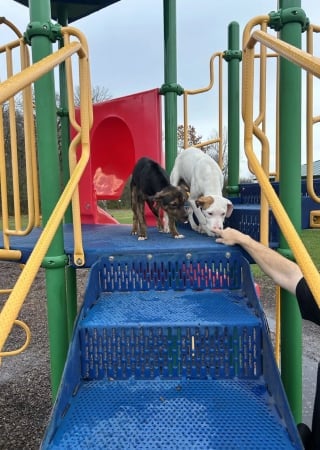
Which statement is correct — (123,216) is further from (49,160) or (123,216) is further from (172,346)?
(172,346)

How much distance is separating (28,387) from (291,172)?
354 centimetres

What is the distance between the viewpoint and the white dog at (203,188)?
3.07 m

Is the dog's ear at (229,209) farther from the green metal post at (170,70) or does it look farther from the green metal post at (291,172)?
the green metal post at (170,70)

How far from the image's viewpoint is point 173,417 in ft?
4.94

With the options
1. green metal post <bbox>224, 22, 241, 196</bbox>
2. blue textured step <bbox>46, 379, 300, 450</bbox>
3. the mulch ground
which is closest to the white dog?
green metal post <bbox>224, 22, 241, 196</bbox>

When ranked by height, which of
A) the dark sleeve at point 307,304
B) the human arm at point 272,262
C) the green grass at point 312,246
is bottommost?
the green grass at point 312,246

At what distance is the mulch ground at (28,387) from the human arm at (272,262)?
240 cm

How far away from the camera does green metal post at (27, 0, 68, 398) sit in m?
2.04

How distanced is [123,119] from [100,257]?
106 inches

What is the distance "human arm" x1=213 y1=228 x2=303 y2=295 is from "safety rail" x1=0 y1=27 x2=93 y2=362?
82 centimetres

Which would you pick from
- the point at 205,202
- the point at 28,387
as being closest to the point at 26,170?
the point at 205,202

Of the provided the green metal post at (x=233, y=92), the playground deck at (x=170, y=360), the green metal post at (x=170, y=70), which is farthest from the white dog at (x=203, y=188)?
the playground deck at (x=170, y=360)

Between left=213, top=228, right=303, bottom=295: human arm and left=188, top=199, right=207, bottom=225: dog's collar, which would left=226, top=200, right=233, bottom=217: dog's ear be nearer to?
left=188, top=199, right=207, bottom=225: dog's collar

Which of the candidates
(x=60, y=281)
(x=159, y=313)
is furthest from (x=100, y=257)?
(x=159, y=313)
